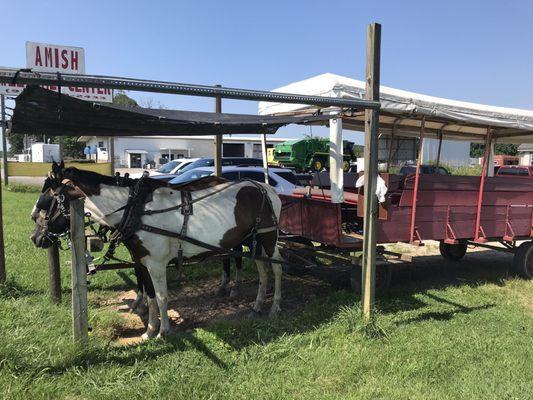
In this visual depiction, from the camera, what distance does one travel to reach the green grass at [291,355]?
359 cm

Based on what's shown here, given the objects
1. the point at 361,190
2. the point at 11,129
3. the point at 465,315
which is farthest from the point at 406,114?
the point at 11,129

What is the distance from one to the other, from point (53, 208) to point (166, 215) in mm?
1101

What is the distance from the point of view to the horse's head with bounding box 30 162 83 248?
4184mm

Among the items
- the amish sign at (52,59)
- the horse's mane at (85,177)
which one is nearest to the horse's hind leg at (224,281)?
the horse's mane at (85,177)

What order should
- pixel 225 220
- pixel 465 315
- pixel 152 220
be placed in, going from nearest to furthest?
pixel 152 220 → pixel 225 220 → pixel 465 315

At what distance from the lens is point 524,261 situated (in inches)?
302

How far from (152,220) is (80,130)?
123 cm

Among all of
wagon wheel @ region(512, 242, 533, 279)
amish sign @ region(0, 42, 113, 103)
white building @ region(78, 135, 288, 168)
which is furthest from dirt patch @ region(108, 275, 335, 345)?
white building @ region(78, 135, 288, 168)

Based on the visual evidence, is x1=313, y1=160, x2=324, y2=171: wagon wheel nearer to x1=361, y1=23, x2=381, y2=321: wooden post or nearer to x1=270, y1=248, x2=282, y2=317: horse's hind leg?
x1=270, y1=248, x2=282, y2=317: horse's hind leg

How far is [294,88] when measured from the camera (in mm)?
6289

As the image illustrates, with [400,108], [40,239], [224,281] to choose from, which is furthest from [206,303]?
[400,108]

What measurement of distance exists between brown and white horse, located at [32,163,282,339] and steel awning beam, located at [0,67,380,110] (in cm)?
124

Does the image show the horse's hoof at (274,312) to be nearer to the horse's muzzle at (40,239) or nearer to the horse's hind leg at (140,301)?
the horse's hind leg at (140,301)

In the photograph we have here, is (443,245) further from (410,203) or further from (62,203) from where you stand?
(62,203)
